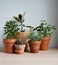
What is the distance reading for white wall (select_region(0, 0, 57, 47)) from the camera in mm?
1915

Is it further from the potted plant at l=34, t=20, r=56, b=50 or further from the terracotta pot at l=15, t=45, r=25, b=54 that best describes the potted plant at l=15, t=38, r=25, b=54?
the potted plant at l=34, t=20, r=56, b=50

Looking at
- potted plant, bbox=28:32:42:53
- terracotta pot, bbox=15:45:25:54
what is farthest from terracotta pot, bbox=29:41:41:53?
terracotta pot, bbox=15:45:25:54

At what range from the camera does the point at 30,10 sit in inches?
76.4

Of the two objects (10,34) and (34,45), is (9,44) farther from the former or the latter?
(34,45)

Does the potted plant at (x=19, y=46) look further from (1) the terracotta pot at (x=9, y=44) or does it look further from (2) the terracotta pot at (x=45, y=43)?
(2) the terracotta pot at (x=45, y=43)

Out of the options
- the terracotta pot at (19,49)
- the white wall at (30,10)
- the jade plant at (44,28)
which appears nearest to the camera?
the terracotta pot at (19,49)

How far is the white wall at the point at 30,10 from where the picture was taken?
1915 mm

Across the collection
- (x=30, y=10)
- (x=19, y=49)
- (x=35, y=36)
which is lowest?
(x=19, y=49)

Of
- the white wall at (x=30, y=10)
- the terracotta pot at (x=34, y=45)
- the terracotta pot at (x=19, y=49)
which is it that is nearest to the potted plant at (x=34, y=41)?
the terracotta pot at (x=34, y=45)

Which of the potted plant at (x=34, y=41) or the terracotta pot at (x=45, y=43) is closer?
the potted plant at (x=34, y=41)

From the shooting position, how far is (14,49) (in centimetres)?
168

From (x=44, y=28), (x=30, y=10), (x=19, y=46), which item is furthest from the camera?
(x=30, y=10)

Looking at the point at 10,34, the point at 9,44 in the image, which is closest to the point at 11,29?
the point at 10,34

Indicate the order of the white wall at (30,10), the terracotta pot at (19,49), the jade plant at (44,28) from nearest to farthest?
the terracotta pot at (19,49) → the jade plant at (44,28) → the white wall at (30,10)
